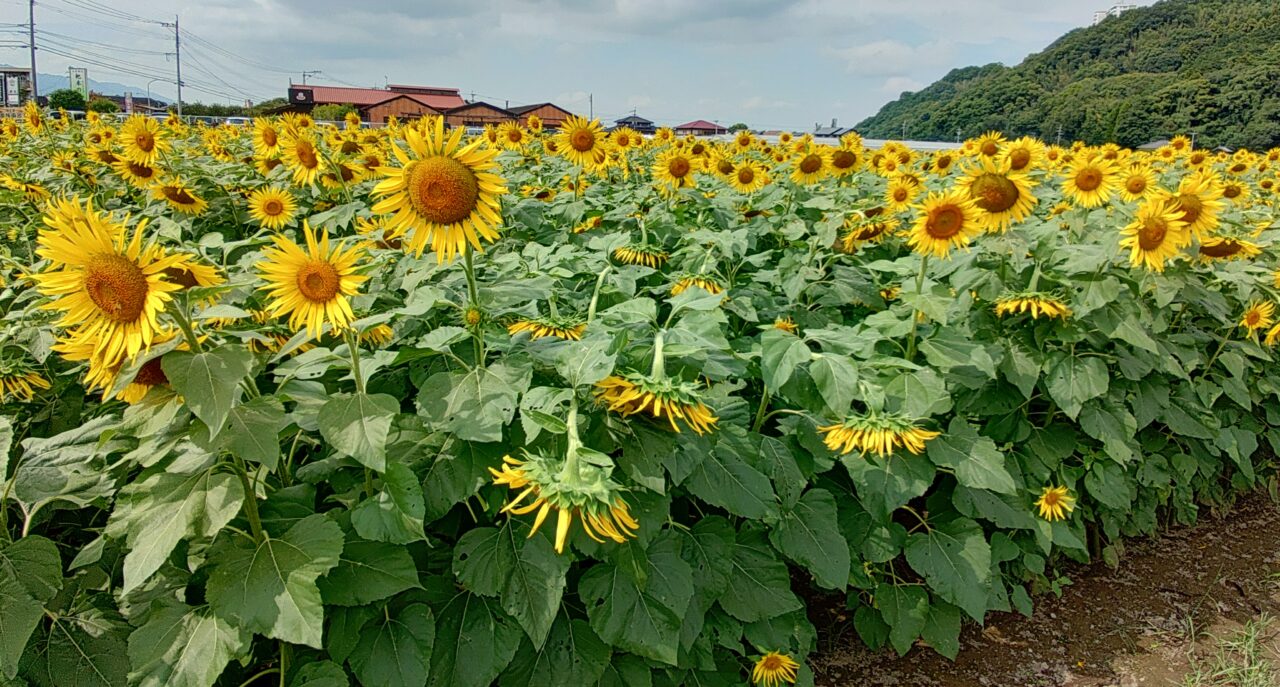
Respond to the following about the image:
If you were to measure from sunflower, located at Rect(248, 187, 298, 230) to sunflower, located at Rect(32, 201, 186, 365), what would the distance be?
2516mm

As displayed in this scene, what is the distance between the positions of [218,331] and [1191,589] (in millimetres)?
4228

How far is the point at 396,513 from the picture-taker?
1.61m

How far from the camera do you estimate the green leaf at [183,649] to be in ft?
4.98

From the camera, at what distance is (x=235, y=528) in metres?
1.66

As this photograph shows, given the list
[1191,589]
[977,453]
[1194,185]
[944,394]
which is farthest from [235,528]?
[1191,589]

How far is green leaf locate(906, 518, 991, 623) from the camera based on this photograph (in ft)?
8.62

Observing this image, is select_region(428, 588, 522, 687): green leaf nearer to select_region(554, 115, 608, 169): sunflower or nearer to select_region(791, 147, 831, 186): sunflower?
select_region(554, 115, 608, 169): sunflower

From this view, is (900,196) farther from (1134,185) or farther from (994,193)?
(1134,185)

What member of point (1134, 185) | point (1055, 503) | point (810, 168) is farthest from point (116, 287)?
point (1134, 185)

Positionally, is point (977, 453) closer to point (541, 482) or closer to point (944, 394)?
point (944, 394)

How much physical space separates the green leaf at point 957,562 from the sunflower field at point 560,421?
1 centimetres

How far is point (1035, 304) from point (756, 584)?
5.02 ft

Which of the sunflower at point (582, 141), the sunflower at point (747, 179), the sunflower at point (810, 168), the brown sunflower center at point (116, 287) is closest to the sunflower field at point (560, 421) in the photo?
the brown sunflower center at point (116, 287)

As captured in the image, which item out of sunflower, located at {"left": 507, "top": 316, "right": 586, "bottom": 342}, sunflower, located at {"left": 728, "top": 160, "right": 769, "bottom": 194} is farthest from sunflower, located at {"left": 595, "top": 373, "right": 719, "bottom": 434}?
sunflower, located at {"left": 728, "top": 160, "right": 769, "bottom": 194}
